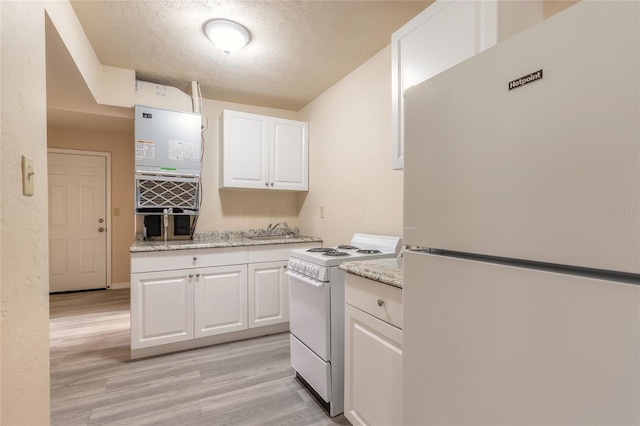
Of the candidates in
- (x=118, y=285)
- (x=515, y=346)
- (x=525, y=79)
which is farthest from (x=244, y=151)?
(x=118, y=285)

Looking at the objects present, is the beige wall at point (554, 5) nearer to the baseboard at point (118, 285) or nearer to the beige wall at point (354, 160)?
the beige wall at point (354, 160)

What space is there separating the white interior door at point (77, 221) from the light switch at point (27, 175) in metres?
4.01

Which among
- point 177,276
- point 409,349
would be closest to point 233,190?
point 177,276

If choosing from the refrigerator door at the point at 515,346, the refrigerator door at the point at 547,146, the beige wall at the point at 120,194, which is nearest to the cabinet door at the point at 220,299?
the refrigerator door at the point at 515,346

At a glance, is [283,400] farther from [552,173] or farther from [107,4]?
[107,4]

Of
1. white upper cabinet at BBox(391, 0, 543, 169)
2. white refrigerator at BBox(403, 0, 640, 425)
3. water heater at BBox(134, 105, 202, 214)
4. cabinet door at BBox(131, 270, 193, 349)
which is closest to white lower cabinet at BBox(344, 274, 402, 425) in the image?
white refrigerator at BBox(403, 0, 640, 425)

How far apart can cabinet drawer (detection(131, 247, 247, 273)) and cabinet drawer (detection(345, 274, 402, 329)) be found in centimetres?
148

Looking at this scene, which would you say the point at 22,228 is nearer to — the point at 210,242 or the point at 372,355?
the point at 372,355

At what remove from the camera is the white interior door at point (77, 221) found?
406 centimetres

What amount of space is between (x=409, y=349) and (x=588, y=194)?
63 centimetres

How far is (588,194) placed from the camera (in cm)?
54

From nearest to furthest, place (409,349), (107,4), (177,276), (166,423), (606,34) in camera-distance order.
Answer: (606,34) → (409,349) → (166,423) → (107,4) → (177,276)

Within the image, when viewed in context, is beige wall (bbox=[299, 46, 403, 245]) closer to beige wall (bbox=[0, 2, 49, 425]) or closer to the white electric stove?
the white electric stove

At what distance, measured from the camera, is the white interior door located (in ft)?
13.3
